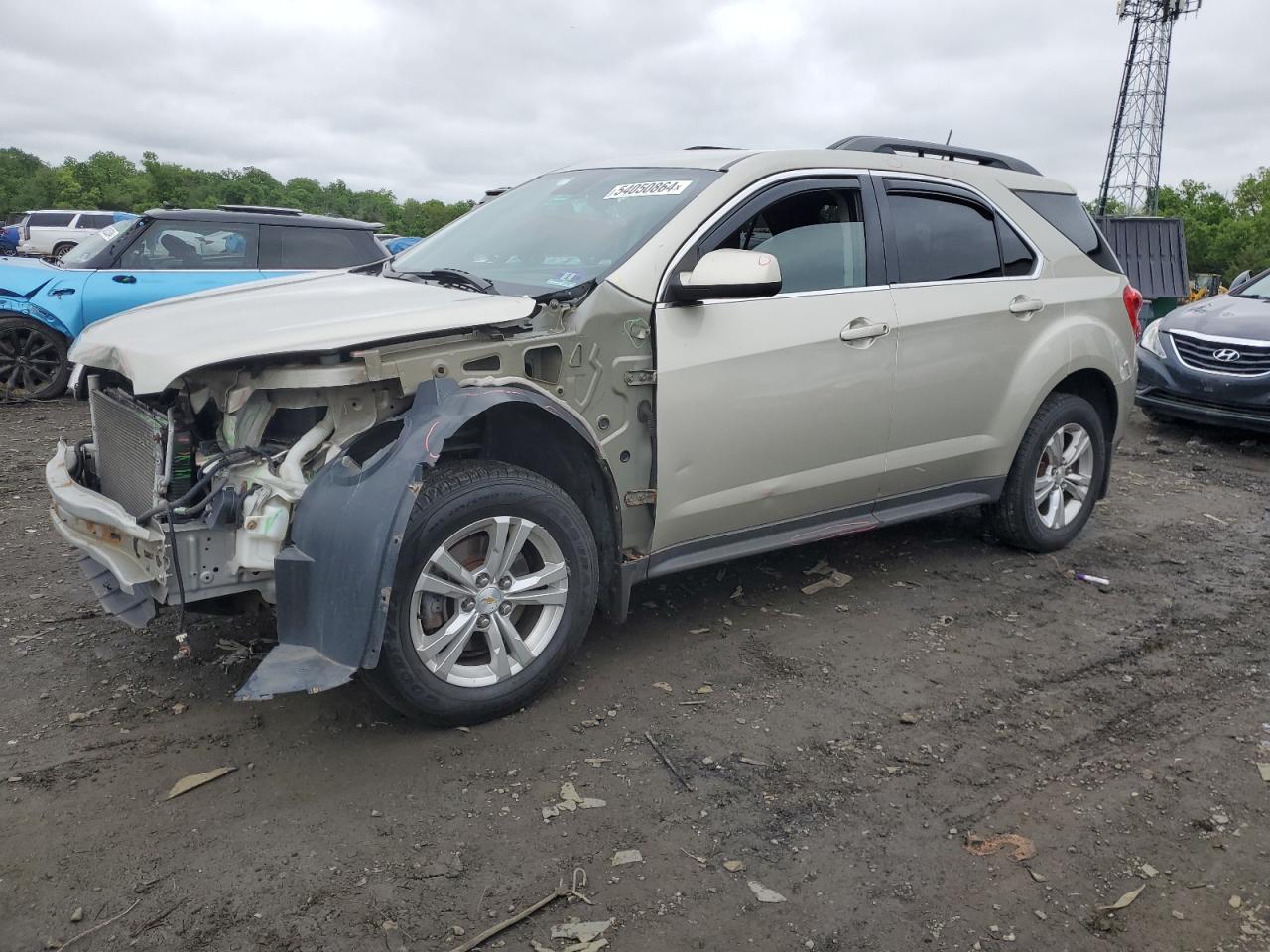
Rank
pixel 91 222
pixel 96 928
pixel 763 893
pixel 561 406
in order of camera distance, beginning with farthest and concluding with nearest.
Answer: pixel 91 222 < pixel 561 406 < pixel 763 893 < pixel 96 928

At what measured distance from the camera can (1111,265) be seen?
5.39 metres

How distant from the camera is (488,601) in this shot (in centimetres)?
330

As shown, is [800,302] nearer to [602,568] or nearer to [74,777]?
[602,568]

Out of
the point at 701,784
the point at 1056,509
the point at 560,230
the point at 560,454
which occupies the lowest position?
the point at 701,784

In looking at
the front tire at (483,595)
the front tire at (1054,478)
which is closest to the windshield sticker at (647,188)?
the front tire at (483,595)

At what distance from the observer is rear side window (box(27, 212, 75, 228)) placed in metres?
29.6

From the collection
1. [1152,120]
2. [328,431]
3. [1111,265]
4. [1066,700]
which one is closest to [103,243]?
[328,431]

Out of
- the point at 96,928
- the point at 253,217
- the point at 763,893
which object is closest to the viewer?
the point at 96,928

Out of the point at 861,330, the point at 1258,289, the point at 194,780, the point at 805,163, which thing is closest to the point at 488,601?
the point at 194,780

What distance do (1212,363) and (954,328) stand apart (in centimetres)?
523

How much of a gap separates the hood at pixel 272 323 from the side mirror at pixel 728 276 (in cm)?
59

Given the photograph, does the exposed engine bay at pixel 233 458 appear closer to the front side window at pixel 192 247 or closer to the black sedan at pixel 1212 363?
the front side window at pixel 192 247

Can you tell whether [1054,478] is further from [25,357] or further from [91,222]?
[91,222]

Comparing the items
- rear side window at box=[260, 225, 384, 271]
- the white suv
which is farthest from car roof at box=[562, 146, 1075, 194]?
the white suv
